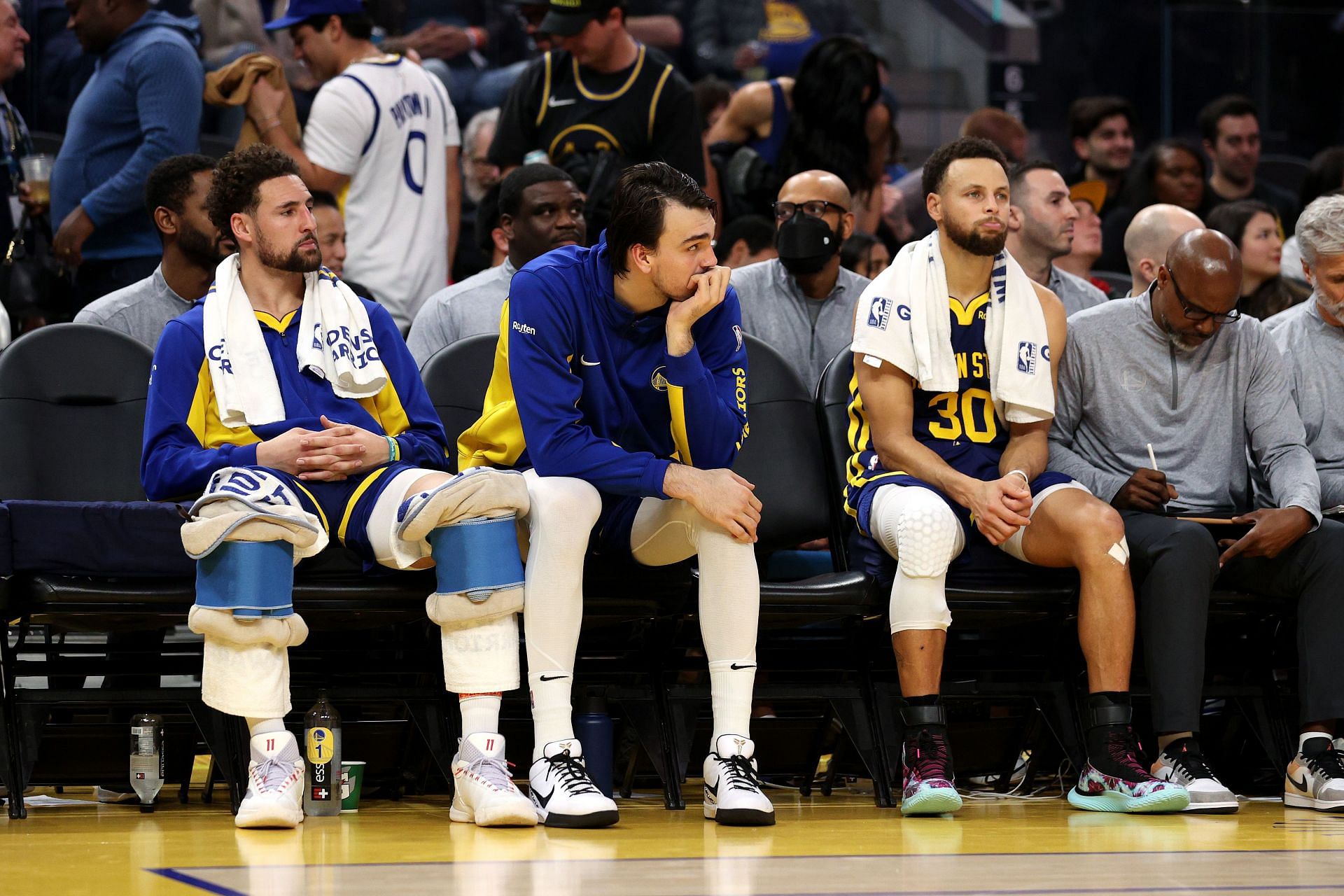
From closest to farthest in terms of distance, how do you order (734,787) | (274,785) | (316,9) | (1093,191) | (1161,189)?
(274,785) < (734,787) < (316,9) < (1093,191) < (1161,189)

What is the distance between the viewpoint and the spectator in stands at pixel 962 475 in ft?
13.8

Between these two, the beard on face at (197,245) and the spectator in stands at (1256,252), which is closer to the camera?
the beard on face at (197,245)

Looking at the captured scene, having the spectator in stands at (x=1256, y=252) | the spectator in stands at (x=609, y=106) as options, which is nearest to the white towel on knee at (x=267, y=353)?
the spectator in stands at (x=609, y=106)

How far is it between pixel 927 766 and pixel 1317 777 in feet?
3.44

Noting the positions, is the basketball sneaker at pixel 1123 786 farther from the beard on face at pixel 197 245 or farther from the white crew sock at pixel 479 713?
the beard on face at pixel 197 245

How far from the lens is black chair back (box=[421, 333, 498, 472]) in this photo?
188 inches

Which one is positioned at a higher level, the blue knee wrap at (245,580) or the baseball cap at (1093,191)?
the baseball cap at (1093,191)

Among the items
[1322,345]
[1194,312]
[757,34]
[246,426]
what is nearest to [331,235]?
[246,426]

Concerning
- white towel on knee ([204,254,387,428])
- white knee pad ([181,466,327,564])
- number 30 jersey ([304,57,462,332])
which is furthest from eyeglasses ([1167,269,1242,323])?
number 30 jersey ([304,57,462,332])

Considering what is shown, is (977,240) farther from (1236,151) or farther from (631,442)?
(1236,151)

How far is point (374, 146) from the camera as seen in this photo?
6.21m

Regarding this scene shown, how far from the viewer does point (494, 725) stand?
3.88m

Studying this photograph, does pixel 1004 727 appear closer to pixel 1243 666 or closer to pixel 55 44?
pixel 1243 666

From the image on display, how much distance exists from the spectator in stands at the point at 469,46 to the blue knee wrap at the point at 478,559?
4.69 m
